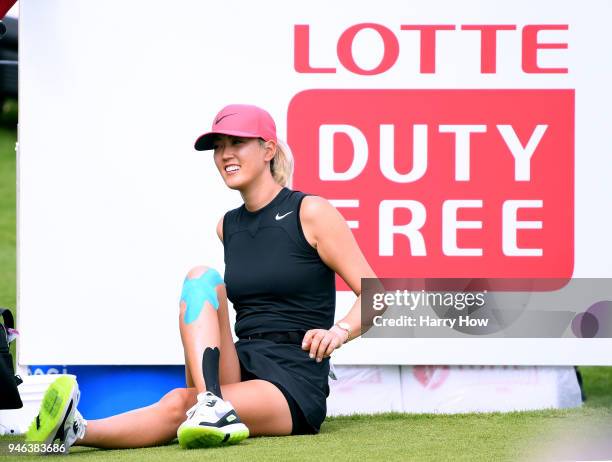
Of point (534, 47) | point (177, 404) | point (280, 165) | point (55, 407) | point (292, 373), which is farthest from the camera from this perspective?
point (534, 47)

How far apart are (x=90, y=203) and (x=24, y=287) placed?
1.42 ft

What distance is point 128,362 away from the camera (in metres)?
5.09

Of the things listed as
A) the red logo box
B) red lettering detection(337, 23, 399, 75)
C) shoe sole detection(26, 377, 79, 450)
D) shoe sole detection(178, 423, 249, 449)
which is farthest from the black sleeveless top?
red lettering detection(337, 23, 399, 75)

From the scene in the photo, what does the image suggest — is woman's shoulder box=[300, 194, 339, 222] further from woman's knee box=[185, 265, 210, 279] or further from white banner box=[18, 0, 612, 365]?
white banner box=[18, 0, 612, 365]

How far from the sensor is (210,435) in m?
3.61

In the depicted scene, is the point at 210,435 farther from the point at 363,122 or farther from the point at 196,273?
the point at 363,122

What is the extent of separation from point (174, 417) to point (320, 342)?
52 centimetres

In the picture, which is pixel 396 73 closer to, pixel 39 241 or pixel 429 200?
pixel 429 200

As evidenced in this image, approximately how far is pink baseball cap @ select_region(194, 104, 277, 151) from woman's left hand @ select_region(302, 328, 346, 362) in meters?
0.68

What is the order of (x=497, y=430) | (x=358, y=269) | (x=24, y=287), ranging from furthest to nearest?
(x=24, y=287), (x=497, y=430), (x=358, y=269)

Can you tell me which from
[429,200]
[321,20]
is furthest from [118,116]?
[429,200]

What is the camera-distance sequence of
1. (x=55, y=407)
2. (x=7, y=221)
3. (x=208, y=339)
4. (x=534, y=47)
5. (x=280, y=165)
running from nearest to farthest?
1. (x=55, y=407)
2. (x=208, y=339)
3. (x=280, y=165)
4. (x=534, y=47)
5. (x=7, y=221)

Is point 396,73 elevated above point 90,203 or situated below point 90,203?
above

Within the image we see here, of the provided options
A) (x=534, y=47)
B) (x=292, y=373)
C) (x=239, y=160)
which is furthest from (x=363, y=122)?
(x=292, y=373)
